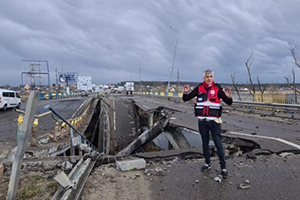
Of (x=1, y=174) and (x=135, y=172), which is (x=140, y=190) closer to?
(x=135, y=172)

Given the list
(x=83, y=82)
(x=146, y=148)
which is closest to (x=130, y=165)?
(x=146, y=148)

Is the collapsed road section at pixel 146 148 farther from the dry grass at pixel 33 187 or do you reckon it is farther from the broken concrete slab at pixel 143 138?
the dry grass at pixel 33 187

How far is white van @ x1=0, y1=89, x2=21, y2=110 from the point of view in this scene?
20.3 meters

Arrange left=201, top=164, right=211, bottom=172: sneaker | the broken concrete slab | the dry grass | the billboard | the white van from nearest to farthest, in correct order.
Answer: the dry grass
left=201, top=164, right=211, bottom=172: sneaker
the broken concrete slab
the white van
the billboard

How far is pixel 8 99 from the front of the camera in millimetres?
21141

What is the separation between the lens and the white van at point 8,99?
20.3 m

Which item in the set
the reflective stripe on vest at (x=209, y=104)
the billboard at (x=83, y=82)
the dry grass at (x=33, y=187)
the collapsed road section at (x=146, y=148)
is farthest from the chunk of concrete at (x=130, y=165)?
the billboard at (x=83, y=82)

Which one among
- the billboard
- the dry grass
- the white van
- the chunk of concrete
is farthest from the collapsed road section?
the billboard

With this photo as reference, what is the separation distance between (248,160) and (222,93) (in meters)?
2.08

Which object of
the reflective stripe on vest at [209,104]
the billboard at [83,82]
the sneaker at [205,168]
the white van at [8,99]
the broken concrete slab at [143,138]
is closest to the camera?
the reflective stripe on vest at [209,104]

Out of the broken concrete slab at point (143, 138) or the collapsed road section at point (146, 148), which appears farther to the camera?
the broken concrete slab at point (143, 138)

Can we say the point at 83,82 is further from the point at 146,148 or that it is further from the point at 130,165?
the point at 130,165

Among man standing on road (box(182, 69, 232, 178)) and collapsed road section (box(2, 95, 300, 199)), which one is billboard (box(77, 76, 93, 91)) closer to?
collapsed road section (box(2, 95, 300, 199))

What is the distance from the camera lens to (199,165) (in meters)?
4.81
